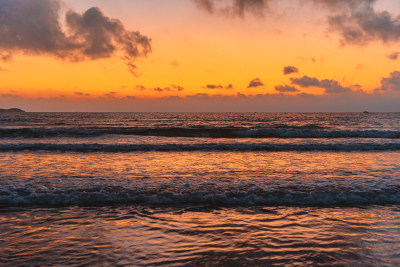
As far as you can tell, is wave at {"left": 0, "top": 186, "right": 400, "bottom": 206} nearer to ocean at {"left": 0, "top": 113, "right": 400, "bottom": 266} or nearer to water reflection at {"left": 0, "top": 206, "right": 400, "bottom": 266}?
ocean at {"left": 0, "top": 113, "right": 400, "bottom": 266}

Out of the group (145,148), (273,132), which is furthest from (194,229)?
(273,132)

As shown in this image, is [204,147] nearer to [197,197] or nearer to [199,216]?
[197,197]

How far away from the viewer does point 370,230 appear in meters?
6.20

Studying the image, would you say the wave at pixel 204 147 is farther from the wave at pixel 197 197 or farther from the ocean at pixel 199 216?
the wave at pixel 197 197

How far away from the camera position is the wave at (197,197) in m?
8.32

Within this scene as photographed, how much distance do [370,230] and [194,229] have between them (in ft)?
12.4

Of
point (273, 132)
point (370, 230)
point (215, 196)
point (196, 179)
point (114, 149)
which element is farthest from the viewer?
point (273, 132)

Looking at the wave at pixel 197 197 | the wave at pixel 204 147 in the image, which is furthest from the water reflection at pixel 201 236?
the wave at pixel 204 147

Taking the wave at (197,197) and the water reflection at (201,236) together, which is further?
the wave at (197,197)

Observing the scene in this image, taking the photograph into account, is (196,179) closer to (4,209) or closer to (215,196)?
(215,196)

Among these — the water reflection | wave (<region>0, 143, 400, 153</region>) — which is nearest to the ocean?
the water reflection

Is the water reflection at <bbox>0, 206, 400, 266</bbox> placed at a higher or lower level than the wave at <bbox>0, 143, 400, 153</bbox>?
higher

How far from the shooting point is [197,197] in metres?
8.67

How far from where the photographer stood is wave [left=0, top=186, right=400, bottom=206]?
8.32m
